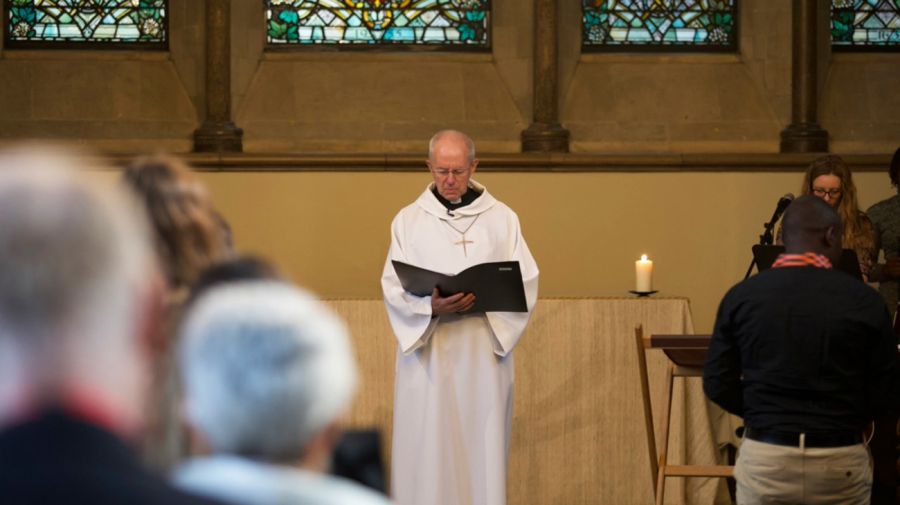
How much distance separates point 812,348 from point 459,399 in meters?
2.32

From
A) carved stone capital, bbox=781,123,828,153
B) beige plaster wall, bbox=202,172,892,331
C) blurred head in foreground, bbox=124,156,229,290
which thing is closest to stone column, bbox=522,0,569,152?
beige plaster wall, bbox=202,172,892,331

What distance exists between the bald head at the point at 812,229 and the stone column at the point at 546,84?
189 inches

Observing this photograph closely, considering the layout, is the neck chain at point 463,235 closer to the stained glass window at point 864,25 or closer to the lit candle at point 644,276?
the lit candle at point 644,276

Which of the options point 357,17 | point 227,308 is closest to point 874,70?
point 357,17

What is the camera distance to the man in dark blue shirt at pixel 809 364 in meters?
4.12

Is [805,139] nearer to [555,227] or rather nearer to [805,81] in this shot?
[805,81]

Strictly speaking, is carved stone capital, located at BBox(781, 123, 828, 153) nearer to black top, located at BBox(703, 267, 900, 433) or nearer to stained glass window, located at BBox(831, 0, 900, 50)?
stained glass window, located at BBox(831, 0, 900, 50)

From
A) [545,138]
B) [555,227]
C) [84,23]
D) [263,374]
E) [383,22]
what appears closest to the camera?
[263,374]

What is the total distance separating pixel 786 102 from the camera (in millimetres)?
9328

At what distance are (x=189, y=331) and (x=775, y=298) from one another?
2.95 m

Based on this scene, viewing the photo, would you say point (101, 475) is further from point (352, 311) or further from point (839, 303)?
point (352, 311)

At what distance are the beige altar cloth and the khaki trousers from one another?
127 inches

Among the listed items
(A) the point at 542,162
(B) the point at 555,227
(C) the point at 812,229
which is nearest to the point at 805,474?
(C) the point at 812,229

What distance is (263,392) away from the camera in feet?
4.52
